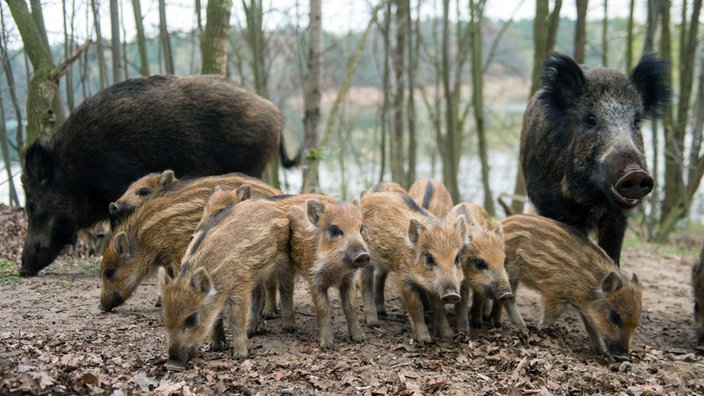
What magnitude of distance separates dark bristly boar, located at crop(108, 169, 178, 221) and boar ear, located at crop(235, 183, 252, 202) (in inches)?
35.9

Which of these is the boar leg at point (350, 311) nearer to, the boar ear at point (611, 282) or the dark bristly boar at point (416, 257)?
the dark bristly boar at point (416, 257)

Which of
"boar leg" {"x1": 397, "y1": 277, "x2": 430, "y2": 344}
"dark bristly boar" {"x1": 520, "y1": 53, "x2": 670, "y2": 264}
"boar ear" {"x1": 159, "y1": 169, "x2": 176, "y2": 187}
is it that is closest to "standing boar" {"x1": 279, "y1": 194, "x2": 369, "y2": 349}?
"boar leg" {"x1": 397, "y1": 277, "x2": 430, "y2": 344}

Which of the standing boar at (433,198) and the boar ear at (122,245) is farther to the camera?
the standing boar at (433,198)

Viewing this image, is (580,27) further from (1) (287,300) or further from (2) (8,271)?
(2) (8,271)

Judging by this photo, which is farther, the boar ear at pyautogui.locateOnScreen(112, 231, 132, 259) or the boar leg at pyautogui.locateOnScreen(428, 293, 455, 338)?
the boar ear at pyautogui.locateOnScreen(112, 231, 132, 259)

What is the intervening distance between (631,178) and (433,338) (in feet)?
6.06

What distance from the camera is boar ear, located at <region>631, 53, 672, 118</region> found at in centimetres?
555

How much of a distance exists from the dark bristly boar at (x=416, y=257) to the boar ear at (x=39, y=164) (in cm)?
349

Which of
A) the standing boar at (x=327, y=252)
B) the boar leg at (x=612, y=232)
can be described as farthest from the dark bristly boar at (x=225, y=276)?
the boar leg at (x=612, y=232)

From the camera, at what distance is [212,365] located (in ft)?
12.6

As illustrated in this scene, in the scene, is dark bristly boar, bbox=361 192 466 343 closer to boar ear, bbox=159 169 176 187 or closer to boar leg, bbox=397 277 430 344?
boar leg, bbox=397 277 430 344

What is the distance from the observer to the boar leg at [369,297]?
201 inches

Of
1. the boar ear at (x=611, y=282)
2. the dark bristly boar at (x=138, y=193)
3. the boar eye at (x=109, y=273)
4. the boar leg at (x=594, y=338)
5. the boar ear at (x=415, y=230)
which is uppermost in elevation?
the dark bristly boar at (x=138, y=193)

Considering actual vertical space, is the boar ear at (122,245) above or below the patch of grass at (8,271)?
above
